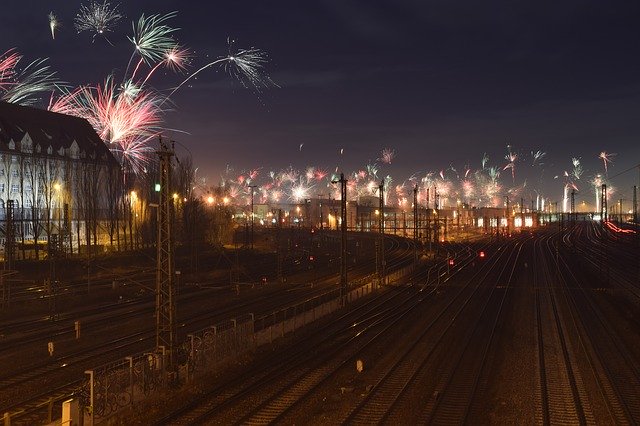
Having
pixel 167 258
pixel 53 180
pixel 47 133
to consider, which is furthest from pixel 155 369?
pixel 47 133

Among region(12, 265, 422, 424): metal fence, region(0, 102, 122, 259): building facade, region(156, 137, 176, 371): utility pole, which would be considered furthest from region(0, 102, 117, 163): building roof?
region(156, 137, 176, 371): utility pole

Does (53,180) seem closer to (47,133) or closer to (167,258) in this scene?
(47,133)

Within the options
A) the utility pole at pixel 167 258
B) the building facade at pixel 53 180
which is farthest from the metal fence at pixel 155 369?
the building facade at pixel 53 180

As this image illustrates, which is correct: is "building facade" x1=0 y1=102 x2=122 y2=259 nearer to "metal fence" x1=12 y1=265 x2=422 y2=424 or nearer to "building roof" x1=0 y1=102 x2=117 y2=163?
"building roof" x1=0 y1=102 x2=117 y2=163

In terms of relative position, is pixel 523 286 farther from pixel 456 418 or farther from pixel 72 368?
pixel 72 368

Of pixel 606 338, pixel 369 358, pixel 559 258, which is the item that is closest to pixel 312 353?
pixel 369 358

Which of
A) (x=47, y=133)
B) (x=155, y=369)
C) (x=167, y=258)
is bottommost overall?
(x=155, y=369)

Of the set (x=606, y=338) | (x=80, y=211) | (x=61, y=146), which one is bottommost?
(x=606, y=338)

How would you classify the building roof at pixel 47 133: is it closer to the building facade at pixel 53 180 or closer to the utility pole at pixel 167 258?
the building facade at pixel 53 180
